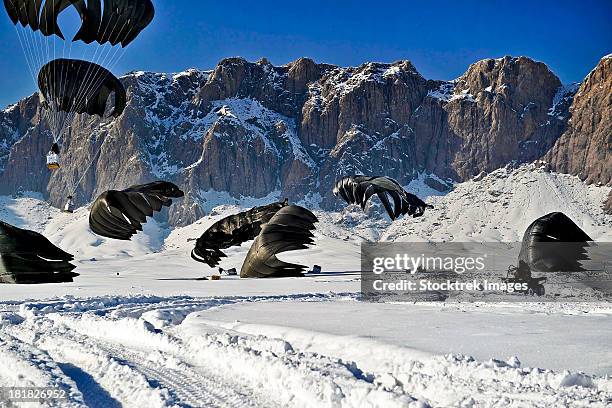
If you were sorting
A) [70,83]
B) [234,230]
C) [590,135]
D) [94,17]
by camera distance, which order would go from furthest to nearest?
[590,135] < [234,230] < [70,83] < [94,17]

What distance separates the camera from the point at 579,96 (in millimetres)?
166625

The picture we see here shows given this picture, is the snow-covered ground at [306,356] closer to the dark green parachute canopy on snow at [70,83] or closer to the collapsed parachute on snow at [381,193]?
A: the dark green parachute canopy on snow at [70,83]

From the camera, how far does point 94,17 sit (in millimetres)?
19375

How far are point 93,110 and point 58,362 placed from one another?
17.3 meters

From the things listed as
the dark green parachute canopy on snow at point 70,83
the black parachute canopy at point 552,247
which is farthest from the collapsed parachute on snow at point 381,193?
the dark green parachute canopy on snow at point 70,83

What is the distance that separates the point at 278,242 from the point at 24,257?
993 cm

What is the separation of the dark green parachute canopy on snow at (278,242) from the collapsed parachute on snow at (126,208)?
4748 mm

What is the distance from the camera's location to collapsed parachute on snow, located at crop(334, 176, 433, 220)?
2617 centimetres

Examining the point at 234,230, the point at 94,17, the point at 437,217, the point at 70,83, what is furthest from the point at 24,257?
the point at 437,217

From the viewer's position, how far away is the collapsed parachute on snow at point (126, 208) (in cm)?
2255

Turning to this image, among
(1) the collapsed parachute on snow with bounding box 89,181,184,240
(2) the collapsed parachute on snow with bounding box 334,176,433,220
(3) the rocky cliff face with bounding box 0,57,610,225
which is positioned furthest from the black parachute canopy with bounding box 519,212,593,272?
(3) the rocky cliff face with bounding box 0,57,610,225

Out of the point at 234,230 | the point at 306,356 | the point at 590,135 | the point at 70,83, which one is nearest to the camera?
the point at 306,356

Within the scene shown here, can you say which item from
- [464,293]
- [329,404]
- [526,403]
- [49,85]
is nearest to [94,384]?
[329,404]

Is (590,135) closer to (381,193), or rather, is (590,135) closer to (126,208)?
(381,193)
